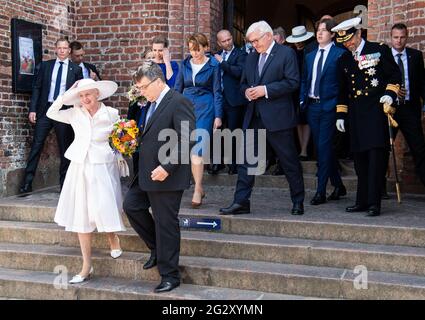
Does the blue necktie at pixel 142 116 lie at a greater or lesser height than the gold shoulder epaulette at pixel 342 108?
lesser

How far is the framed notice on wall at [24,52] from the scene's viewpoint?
7.23 m

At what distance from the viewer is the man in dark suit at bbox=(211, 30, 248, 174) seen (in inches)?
271

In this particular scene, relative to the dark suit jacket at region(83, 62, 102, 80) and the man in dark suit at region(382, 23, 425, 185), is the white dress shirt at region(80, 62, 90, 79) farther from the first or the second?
the man in dark suit at region(382, 23, 425, 185)

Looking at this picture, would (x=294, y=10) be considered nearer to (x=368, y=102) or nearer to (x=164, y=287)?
(x=368, y=102)

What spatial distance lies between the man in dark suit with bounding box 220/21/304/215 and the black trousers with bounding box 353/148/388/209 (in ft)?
2.27

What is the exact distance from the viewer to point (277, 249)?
16.3ft

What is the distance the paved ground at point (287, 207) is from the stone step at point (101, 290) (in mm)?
1101

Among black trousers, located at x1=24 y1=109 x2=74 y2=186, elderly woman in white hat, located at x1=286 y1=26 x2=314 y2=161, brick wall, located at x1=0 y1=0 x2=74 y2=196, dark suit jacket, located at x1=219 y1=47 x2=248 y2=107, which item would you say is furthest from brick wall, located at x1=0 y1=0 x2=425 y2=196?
dark suit jacket, located at x1=219 y1=47 x2=248 y2=107

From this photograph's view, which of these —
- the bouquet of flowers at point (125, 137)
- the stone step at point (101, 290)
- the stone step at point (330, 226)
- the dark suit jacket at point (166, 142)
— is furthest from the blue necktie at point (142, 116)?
the stone step at point (101, 290)

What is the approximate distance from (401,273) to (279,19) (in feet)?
34.4

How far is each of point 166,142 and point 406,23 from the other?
402cm

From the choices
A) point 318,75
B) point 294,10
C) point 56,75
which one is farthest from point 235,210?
point 294,10

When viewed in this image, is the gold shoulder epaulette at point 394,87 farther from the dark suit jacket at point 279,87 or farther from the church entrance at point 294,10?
the church entrance at point 294,10

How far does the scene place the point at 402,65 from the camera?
20.6 ft
